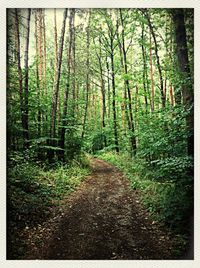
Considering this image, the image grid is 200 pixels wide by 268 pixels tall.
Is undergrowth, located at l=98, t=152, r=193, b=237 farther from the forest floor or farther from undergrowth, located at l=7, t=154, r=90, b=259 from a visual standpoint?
undergrowth, located at l=7, t=154, r=90, b=259

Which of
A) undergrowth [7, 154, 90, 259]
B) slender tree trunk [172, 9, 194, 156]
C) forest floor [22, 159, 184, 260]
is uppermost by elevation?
slender tree trunk [172, 9, 194, 156]

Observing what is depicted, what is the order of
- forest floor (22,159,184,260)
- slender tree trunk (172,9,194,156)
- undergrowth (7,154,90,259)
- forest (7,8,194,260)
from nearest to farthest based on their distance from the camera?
forest floor (22,159,184,260) < forest (7,8,194,260) < undergrowth (7,154,90,259) < slender tree trunk (172,9,194,156)

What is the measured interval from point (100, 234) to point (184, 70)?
11.0 ft

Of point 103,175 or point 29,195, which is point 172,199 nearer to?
point 29,195

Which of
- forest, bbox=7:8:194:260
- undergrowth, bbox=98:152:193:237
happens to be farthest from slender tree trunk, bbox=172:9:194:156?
undergrowth, bbox=98:152:193:237

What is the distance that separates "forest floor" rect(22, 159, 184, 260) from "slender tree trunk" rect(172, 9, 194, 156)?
5.39 feet

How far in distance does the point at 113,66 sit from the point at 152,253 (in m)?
10.1

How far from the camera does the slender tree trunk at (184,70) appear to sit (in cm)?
464

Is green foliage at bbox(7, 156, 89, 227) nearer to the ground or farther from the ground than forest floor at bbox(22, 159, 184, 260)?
farther from the ground

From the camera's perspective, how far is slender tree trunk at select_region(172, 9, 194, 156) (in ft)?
15.2

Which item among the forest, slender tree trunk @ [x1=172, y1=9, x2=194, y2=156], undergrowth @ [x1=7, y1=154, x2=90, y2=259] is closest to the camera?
the forest

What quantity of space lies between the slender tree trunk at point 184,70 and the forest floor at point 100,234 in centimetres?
164

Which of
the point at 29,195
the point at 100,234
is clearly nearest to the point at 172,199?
the point at 100,234
